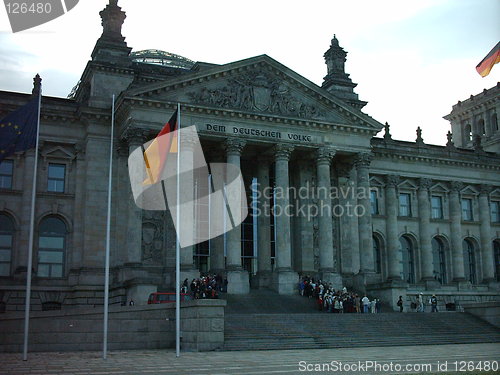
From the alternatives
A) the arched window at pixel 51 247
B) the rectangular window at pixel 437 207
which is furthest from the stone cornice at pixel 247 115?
the rectangular window at pixel 437 207

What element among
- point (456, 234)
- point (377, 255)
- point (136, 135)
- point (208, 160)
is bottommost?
point (377, 255)

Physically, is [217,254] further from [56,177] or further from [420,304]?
[420,304]

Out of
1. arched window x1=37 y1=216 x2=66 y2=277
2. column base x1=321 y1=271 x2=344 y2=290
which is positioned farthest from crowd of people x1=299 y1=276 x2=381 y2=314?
arched window x1=37 y1=216 x2=66 y2=277

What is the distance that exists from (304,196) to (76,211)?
1781 centimetres

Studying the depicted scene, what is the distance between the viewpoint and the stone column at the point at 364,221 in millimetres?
50875

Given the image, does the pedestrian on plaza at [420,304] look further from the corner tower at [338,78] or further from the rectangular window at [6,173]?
the rectangular window at [6,173]

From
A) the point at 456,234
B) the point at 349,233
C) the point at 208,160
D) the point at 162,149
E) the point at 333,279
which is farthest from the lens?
the point at 456,234

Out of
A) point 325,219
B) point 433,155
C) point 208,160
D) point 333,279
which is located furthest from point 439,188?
point 208,160

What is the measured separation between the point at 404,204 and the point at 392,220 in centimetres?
338

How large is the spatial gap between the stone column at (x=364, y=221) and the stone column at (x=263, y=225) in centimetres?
733

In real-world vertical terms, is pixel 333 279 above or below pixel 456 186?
below

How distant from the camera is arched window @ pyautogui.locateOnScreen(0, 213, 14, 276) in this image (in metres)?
45.1

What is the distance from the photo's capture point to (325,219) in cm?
4941

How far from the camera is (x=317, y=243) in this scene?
170ft
